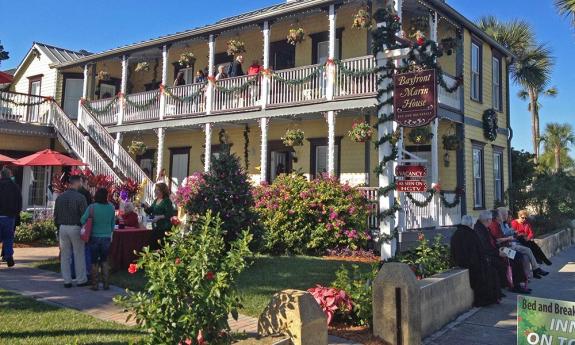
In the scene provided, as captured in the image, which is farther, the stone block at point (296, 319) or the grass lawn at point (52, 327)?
the grass lawn at point (52, 327)

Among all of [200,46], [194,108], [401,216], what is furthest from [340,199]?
[200,46]

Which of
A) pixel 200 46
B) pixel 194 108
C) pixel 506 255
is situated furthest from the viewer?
pixel 200 46

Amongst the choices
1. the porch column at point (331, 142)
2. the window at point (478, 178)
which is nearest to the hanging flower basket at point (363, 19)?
the porch column at point (331, 142)

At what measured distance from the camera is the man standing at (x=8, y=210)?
921 centimetres

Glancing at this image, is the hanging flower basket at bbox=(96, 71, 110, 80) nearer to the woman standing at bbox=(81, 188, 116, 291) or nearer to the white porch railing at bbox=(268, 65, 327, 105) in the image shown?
the white porch railing at bbox=(268, 65, 327, 105)

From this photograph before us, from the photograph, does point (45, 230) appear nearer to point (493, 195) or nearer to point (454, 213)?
point (454, 213)

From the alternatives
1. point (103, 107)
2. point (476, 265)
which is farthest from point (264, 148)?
point (103, 107)

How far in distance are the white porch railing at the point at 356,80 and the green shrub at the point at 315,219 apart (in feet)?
8.94

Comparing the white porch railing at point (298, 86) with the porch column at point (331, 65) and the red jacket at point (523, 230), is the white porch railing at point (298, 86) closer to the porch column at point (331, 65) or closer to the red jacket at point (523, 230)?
the porch column at point (331, 65)

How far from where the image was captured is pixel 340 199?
12.4 m

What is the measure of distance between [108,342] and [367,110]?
34.7 feet

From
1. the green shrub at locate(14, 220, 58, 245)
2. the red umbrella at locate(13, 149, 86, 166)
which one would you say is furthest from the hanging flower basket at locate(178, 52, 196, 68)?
the green shrub at locate(14, 220, 58, 245)

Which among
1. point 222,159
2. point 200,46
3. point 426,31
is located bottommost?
point 222,159

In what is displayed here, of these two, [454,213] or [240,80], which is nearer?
[454,213]
